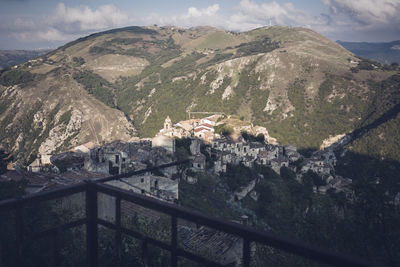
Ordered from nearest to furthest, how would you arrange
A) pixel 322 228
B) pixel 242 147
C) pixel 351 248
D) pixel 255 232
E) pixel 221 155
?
pixel 255 232 → pixel 351 248 → pixel 322 228 → pixel 221 155 → pixel 242 147

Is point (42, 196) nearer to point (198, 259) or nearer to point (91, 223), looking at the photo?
point (91, 223)

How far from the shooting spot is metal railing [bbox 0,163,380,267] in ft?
5.59

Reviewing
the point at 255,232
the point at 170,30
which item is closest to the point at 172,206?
the point at 255,232

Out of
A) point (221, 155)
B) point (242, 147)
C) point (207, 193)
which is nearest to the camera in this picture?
point (207, 193)

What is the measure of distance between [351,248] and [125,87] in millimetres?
104910

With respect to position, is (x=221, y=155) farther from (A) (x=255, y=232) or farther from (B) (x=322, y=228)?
(A) (x=255, y=232)

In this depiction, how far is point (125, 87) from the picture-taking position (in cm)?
Answer: 10675

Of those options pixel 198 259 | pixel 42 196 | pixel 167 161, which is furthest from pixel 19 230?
pixel 167 161

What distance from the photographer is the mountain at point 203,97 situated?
63.0 meters

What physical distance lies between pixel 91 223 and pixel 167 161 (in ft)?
70.4

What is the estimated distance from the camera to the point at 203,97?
86812mm

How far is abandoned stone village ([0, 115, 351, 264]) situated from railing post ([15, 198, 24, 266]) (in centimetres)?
98

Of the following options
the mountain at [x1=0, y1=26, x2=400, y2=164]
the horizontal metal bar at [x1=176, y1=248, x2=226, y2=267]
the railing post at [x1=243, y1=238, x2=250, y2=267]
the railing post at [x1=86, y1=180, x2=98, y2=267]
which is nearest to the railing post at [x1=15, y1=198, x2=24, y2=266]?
the railing post at [x1=86, y1=180, x2=98, y2=267]

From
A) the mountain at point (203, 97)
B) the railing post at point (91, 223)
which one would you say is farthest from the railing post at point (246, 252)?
the mountain at point (203, 97)
